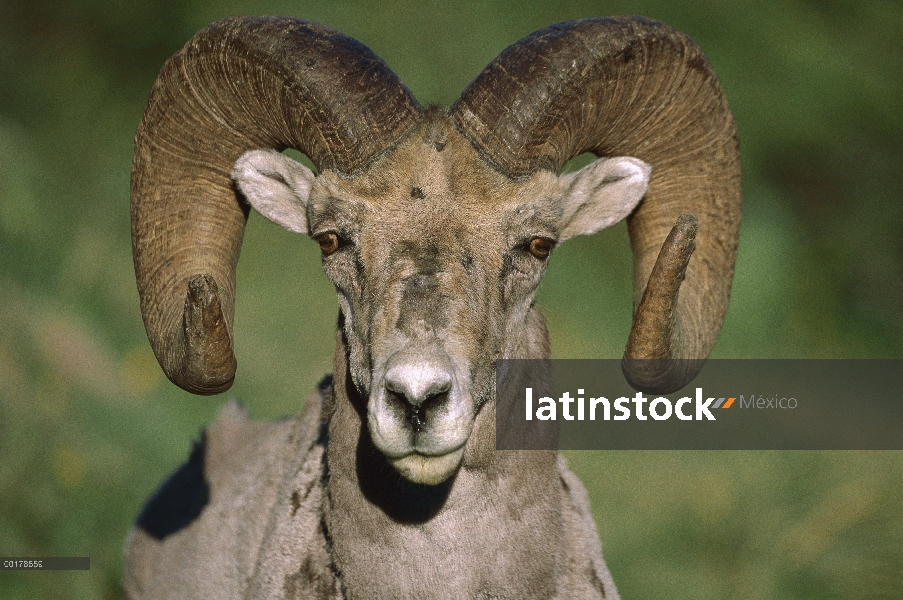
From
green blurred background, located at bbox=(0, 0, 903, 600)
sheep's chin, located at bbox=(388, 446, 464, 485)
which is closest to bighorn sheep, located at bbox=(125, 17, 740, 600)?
sheep's chin, located at bbox=(388, 446, 464, 485)

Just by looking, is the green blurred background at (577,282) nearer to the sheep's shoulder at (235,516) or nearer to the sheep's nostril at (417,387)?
the sheep's shoulder at (235,516)

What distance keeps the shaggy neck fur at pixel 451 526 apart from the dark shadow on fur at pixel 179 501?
2999mm

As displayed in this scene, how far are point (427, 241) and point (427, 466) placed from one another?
1190mm

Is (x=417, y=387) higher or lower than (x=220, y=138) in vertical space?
lower

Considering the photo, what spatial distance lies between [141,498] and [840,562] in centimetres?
823

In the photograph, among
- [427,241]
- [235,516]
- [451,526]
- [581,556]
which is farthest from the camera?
[235,516]

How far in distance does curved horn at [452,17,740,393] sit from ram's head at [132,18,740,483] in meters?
0.01

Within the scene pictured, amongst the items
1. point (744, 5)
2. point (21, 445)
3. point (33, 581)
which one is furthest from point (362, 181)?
point (744, 5)

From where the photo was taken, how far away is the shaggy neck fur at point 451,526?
5.34 metres

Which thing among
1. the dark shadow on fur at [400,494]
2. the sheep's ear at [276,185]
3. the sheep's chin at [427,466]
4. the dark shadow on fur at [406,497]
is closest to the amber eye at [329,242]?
the sheep's ear at [276,185]

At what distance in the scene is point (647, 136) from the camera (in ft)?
20.9

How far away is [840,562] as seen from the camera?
38.5ft

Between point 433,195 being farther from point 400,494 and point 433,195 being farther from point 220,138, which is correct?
point 220,138

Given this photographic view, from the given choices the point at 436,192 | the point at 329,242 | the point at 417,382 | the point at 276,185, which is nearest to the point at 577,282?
the point at 276,185
